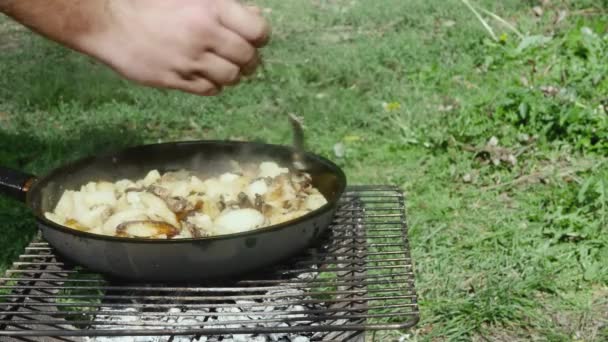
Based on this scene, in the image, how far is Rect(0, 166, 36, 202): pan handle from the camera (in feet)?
8.39

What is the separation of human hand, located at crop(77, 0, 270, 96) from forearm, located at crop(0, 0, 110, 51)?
0.01 metres

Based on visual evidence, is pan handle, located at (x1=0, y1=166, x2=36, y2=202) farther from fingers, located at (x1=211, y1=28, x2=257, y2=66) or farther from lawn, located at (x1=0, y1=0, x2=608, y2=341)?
lawn, located at (x1=0, y1=0, x2=608, y2=341)

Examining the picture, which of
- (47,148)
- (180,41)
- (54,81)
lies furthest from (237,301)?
(54,81)

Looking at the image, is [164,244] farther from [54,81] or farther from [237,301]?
[54,81]

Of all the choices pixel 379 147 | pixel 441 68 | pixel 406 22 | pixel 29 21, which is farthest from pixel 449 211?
pixel 406 22

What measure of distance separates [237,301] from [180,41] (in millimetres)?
880

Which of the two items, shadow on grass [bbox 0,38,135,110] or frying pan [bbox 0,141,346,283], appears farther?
shadow on grass [bbox 0,38,135,110]

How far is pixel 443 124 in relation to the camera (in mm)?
5016

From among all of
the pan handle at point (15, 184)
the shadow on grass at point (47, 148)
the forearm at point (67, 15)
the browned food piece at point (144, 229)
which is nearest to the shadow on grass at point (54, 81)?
the shadow on grass at point (47, 148)

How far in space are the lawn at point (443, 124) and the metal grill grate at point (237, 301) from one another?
952mm

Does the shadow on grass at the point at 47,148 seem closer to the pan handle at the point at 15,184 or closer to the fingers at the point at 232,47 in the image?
the pan handle at the point at 15,184

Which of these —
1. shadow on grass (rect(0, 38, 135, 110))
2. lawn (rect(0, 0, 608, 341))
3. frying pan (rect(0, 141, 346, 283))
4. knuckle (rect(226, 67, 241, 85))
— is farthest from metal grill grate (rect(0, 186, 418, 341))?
shadow on grass (rect(0, 38, 135, 110))

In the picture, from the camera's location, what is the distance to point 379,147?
498 centimetres

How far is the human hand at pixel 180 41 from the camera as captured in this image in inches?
76.9
